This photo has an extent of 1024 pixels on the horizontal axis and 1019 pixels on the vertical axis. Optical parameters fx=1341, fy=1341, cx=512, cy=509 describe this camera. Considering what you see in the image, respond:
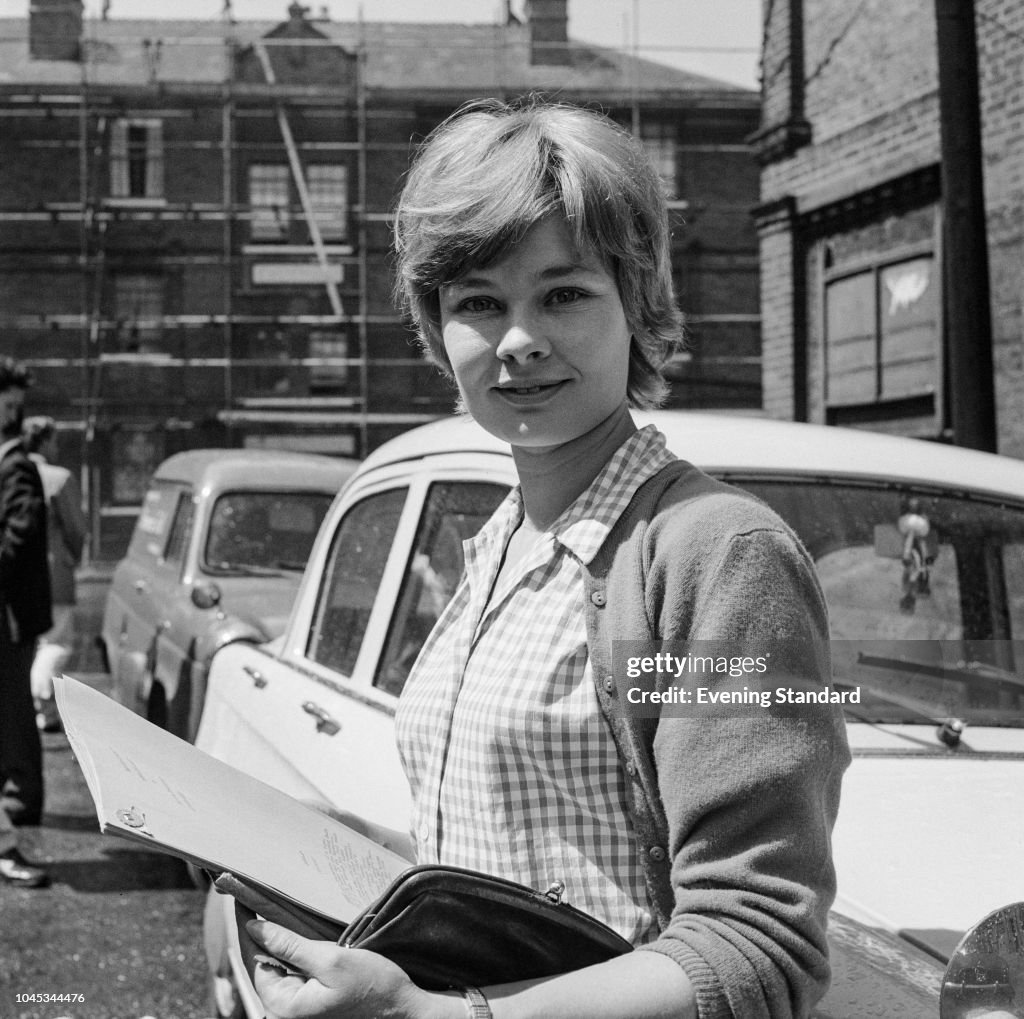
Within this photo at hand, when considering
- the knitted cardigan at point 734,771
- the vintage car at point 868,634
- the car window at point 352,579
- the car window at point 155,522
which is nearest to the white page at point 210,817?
the knitted cardigan at point 734,771

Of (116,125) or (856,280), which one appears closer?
(856,280)

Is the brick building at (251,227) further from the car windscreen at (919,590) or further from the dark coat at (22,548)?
the car windscreen at (919,590)

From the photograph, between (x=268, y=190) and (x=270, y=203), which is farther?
(x=268, y=190)

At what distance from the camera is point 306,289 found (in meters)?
27.1

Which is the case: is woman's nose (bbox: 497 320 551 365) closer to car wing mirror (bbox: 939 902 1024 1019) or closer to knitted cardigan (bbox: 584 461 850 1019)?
knitted cardigan (bbox: 584 461 850 1019)

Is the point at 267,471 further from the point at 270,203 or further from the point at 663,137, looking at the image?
the point at 663,137

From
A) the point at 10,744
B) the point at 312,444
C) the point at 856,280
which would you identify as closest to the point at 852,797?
the point at 10,744

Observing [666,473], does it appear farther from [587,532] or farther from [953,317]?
[953,317]

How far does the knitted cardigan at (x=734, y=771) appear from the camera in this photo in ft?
3.64

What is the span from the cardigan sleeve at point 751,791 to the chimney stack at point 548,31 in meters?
28.8

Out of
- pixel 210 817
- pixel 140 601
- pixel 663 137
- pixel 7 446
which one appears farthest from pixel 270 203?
pixel 210 817

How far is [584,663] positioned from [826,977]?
349mm

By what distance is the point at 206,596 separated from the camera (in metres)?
5.32

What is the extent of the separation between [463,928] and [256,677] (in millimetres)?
2448
